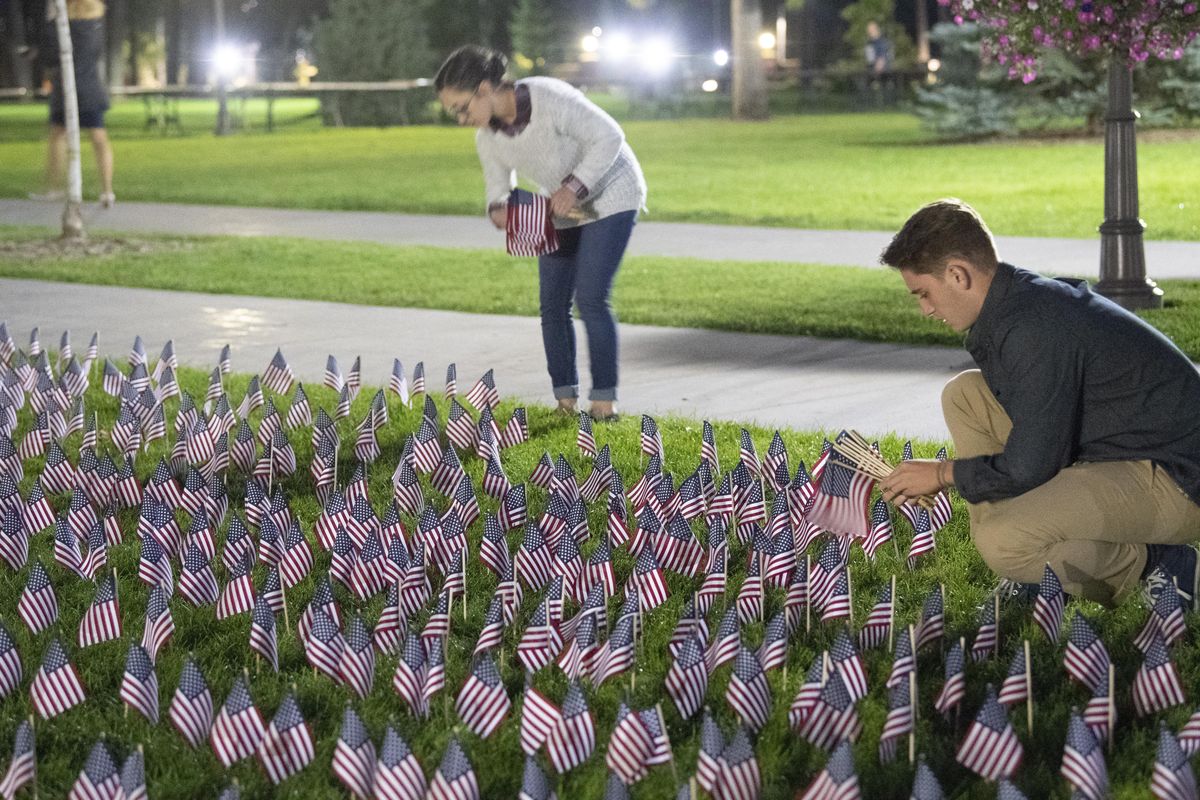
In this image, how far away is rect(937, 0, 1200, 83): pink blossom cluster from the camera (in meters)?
10.0

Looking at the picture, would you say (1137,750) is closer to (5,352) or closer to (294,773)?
(294,773)

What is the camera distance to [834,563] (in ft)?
16.9

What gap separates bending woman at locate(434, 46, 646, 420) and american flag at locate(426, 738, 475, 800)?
4081 millimetres

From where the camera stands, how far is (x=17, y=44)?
7469 centimetres

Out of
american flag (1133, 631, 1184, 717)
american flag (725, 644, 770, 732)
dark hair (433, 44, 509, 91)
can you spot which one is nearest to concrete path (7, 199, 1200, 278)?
dark hair (433, 44, 509, 91)

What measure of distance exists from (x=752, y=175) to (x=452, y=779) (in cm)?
2018

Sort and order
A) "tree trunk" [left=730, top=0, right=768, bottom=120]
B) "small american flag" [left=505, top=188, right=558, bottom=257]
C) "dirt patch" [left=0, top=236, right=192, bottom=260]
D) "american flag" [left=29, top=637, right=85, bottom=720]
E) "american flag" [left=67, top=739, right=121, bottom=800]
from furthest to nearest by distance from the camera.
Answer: "tree trunk" [left=730, top=0, right=768, bottom=120]
"dirt patch" [left=0, top=236, right=192, bottom=260]
"small american flag" [left=505, top=188, right=558, bottom=257]
"american flag" [left=29, top=637, right=85, bottom=720]
"american flag" [left=67, top=739, right=121, bottom=800]

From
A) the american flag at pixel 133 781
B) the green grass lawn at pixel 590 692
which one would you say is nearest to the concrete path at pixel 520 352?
the green grass lawn at pixel 590 692

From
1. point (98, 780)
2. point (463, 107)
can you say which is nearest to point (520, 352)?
point (463, 107)

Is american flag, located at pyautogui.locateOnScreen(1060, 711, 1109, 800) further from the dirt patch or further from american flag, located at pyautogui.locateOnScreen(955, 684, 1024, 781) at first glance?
the dirt patch

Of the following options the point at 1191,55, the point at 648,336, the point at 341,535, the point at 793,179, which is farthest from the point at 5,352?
the point at 1191,55

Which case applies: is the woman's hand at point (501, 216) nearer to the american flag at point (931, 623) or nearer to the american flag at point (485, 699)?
the american flag at point (931, 623)

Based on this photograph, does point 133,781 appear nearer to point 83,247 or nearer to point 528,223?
point 528,223

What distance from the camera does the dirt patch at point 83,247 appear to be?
14.9 m
